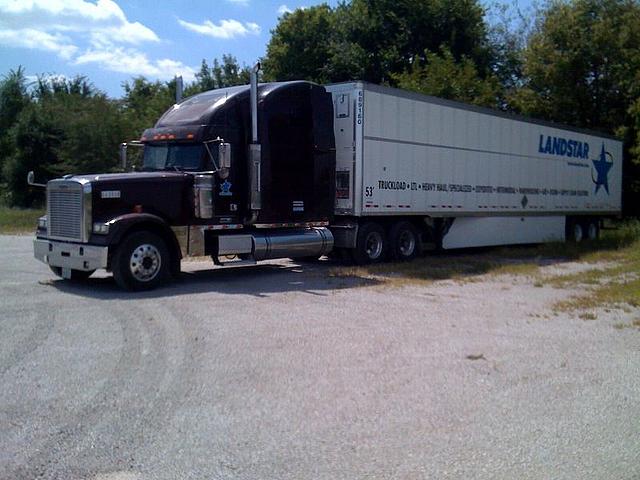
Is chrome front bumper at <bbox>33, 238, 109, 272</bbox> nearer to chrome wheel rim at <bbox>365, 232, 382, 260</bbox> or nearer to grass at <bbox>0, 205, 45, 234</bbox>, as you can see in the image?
chrome wheel rim at <bbox>365, 232, 382, 260</bbox>

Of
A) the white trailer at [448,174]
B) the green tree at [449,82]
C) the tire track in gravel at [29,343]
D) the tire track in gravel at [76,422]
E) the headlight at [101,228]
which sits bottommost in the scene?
the tire track in gravel at [76,422]

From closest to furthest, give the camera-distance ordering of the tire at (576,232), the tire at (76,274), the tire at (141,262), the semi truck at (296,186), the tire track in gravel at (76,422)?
the tire track in gravel at (76,422) < the tire at (141,262) < the semi truck at (296,186) < the tire at (76,274) < the tire at (576,232)

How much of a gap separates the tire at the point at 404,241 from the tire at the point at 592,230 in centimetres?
1108

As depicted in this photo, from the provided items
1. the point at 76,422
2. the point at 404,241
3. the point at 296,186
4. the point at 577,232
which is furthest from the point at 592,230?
the point at 76,422

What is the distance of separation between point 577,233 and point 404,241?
422 inches

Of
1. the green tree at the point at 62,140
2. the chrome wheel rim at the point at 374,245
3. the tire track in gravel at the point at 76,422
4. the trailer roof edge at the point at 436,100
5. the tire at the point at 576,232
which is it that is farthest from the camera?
the green tree at the point at 62,140

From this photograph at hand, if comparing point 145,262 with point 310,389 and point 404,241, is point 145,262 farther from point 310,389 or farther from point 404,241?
point 404,241

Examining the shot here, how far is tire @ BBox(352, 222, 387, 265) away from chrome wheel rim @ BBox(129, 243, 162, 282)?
5311 mm

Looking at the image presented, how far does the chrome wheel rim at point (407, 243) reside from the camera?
18062mm

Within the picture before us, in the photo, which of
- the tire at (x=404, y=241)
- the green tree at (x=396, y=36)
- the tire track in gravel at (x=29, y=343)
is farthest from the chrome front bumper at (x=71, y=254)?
the green tree at (x=396, y=36)

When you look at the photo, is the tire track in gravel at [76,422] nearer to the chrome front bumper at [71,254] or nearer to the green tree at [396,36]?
the chrome front bumper at [71,254]

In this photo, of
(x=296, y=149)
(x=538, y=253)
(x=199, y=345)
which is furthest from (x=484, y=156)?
(x=199, y=345)

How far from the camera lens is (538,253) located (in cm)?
2130

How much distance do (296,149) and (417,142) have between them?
3732mm
